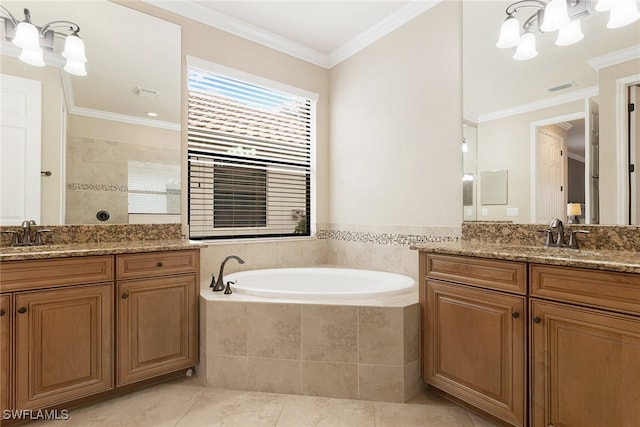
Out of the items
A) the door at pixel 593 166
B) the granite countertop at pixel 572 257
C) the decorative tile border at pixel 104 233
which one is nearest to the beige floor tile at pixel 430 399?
the granite countertop at pixel 572 257

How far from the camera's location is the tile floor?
1.71m

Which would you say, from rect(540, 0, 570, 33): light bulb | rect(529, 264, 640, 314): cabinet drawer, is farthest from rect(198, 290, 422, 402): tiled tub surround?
rect(540, 0, 570, 33): light bulb

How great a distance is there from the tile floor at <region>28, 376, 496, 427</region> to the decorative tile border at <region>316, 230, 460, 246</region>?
106 centimetres

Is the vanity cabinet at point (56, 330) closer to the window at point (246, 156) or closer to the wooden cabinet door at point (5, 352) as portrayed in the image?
the wooden cabinet door at point (5, 352)

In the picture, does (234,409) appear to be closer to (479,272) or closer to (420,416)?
(420,416)

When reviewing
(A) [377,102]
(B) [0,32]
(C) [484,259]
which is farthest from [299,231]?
(B) [0,32]

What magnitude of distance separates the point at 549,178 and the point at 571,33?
813mm

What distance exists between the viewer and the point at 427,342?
75.7 inches

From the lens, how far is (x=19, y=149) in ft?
6.58

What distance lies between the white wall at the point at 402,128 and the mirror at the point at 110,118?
61.1 inches

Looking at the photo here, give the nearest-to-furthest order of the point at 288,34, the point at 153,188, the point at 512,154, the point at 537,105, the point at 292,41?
the point at 537,105
the point at 512,154
the point at 153,188
the point at 288,34
the point at 292,41

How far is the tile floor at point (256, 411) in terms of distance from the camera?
1.71 metres

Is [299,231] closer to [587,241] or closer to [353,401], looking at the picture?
[353,401]

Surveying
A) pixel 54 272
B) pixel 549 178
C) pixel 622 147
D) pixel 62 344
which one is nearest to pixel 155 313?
pixel 62 344
